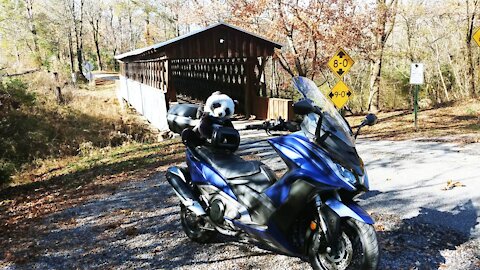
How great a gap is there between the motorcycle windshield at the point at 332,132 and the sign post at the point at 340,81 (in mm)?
6730

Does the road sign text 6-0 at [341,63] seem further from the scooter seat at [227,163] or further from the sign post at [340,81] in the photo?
the scooter seat at [227,163]

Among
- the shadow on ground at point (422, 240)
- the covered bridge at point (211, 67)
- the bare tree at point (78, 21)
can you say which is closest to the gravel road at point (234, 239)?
the shadow on ground at point (422, 240)

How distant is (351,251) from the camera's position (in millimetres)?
2832

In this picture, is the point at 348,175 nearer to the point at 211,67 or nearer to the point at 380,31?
the point at 380,31

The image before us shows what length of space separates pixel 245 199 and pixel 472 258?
6.93 ft

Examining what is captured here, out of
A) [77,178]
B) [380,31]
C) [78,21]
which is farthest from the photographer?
[78,21]

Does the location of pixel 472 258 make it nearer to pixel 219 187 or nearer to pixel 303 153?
pixel 303 153

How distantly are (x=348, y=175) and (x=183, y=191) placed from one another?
75.9 inches

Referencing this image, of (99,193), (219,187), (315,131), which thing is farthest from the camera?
(99,193)

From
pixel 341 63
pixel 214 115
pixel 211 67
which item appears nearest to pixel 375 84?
pixel 211 67

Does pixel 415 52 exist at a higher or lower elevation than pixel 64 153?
higher

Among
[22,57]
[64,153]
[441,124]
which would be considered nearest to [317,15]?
[441,124]

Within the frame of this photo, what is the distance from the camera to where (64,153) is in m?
13.2

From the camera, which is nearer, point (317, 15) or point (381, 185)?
point (381, 185)
